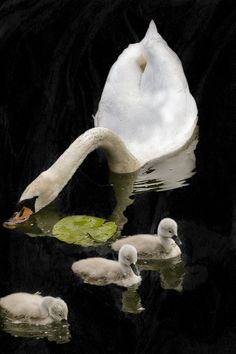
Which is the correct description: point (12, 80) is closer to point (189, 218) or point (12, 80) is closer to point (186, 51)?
point (186, 51)

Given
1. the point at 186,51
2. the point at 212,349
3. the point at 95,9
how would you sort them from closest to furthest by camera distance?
the point at 212,349, the point at 186,51, the point at 95,9

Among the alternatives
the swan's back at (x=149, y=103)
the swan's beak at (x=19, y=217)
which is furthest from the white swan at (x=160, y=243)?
the swan's back at (x=149, y=103)

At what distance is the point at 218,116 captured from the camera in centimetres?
1009

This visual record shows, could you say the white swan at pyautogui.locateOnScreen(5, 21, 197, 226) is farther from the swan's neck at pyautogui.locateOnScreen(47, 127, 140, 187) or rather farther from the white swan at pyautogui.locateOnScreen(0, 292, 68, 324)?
the white swan at pyautogui.locateOnScreen(0, 292, 68, 324)

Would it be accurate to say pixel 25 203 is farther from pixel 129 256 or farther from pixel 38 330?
pixel 38 330

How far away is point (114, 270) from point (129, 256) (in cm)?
15

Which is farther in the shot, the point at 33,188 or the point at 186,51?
the point at 186,51

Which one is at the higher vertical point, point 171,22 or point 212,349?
point 171,22

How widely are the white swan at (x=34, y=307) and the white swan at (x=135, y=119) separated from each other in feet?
4.05

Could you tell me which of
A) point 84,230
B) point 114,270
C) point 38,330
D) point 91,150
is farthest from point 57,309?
point 91,150

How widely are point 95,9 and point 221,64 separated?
1.79 metres

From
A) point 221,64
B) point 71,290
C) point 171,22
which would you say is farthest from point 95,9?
point 71,290

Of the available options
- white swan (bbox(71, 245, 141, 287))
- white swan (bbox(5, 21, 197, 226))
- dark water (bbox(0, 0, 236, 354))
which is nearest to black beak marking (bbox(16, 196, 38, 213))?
white swan (bbox(5, 21, 197, 226))

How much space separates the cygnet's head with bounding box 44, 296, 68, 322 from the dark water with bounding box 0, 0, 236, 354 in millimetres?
124
